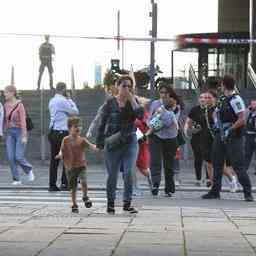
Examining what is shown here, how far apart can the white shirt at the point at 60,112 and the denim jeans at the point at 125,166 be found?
4256 mm

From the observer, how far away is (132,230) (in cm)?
857

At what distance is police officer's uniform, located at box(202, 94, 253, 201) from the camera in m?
12.7

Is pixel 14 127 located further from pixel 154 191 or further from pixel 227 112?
pixel 227 112

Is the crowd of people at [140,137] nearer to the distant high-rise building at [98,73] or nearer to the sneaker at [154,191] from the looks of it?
the sneaker at [154,191]

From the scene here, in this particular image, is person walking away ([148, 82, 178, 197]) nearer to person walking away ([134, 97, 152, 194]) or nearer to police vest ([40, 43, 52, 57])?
person walking away ([134, 97, 152, 194])

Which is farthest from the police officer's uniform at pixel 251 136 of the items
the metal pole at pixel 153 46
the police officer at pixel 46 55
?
the police officer at pixel 46 55

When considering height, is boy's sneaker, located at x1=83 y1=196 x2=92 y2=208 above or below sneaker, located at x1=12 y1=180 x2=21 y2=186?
above

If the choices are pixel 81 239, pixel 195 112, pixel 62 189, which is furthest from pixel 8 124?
pixel 81 239

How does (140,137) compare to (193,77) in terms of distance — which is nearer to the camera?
(140,137)

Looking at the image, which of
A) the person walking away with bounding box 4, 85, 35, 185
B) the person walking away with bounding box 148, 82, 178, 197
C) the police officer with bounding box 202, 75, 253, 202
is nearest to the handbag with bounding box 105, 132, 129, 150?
the police officer with bounding box 202, 75, 253, 202

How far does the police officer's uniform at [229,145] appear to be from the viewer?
12.7m

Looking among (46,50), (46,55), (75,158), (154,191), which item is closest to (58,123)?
(154,191)

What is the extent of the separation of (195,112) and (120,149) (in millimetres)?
4841

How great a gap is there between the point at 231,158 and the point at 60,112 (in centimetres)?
336
